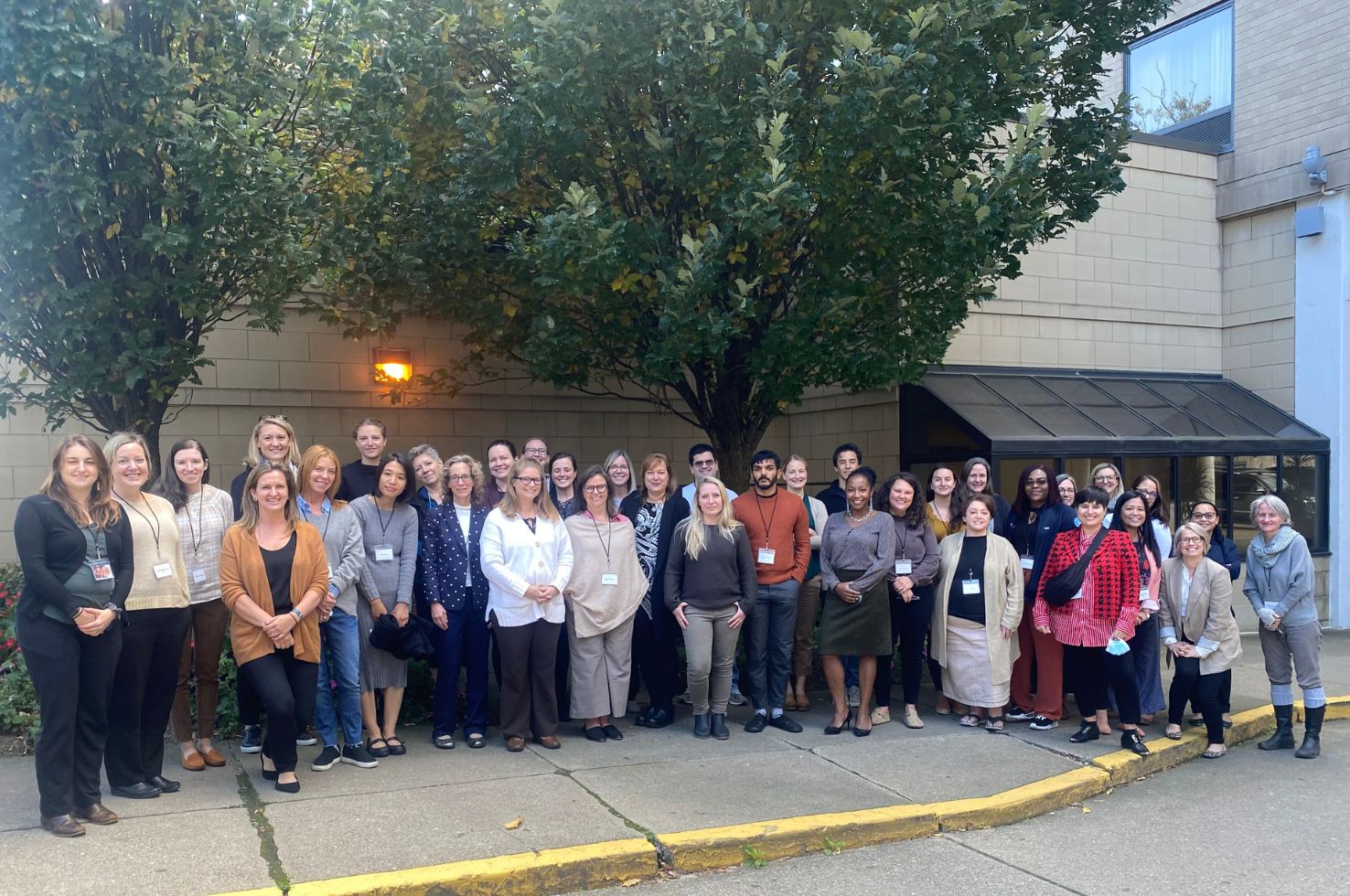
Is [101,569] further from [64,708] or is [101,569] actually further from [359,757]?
[359,757]

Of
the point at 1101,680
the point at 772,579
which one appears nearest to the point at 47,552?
the point at 772,579

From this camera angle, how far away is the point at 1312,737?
748 centimetres

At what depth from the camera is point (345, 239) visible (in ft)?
28.1

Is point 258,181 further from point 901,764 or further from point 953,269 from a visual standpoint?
point 901,764

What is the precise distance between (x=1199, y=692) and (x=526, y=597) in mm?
4732

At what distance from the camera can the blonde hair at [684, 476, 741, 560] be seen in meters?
7.12

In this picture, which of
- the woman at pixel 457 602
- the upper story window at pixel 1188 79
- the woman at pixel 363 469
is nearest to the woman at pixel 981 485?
the woman at pixel 457 602

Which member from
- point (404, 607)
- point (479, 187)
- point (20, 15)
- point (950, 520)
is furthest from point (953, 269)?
point (20, 15)

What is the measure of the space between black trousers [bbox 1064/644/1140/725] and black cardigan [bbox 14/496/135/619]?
6221 mm

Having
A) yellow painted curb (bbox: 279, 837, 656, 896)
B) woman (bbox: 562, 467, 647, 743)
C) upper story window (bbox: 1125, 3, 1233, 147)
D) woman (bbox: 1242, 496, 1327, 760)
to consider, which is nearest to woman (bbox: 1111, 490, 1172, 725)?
woman (bbox: 1242, 496, 1327, 760)

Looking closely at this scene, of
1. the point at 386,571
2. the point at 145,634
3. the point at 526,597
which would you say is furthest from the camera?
the point at 526,597

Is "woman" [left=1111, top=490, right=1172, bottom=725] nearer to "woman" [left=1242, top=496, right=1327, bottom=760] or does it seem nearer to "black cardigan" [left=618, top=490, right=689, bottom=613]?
"woman" [left=1242, top=496, right=1327, bottom=760]

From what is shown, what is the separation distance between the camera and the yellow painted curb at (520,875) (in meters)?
4.56

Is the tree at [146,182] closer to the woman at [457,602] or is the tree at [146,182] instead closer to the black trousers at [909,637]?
the woman at [457,602]
